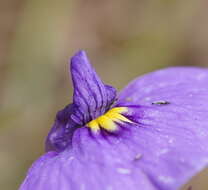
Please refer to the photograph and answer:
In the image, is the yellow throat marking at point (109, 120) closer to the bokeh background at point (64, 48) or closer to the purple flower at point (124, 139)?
the purple flower at point (124, 139)

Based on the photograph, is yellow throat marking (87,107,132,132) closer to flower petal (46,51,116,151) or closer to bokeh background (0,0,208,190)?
flower petal (46,51,116,151)

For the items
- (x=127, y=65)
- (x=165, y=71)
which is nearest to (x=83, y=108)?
(x=165, y=71)

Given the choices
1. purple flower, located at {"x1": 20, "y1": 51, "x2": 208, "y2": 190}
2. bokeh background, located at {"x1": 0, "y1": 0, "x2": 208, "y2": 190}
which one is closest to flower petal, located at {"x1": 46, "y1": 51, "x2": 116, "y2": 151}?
purple flower, located at {"x1": 20, "y1": 51, "x2": 208, "y2": 190}

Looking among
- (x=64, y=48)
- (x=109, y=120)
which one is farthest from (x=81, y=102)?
(x=64, y=48)

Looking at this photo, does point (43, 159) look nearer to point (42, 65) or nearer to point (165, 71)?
point (165, 71)

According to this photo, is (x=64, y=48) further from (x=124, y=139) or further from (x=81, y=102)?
(x=124, y=139)
